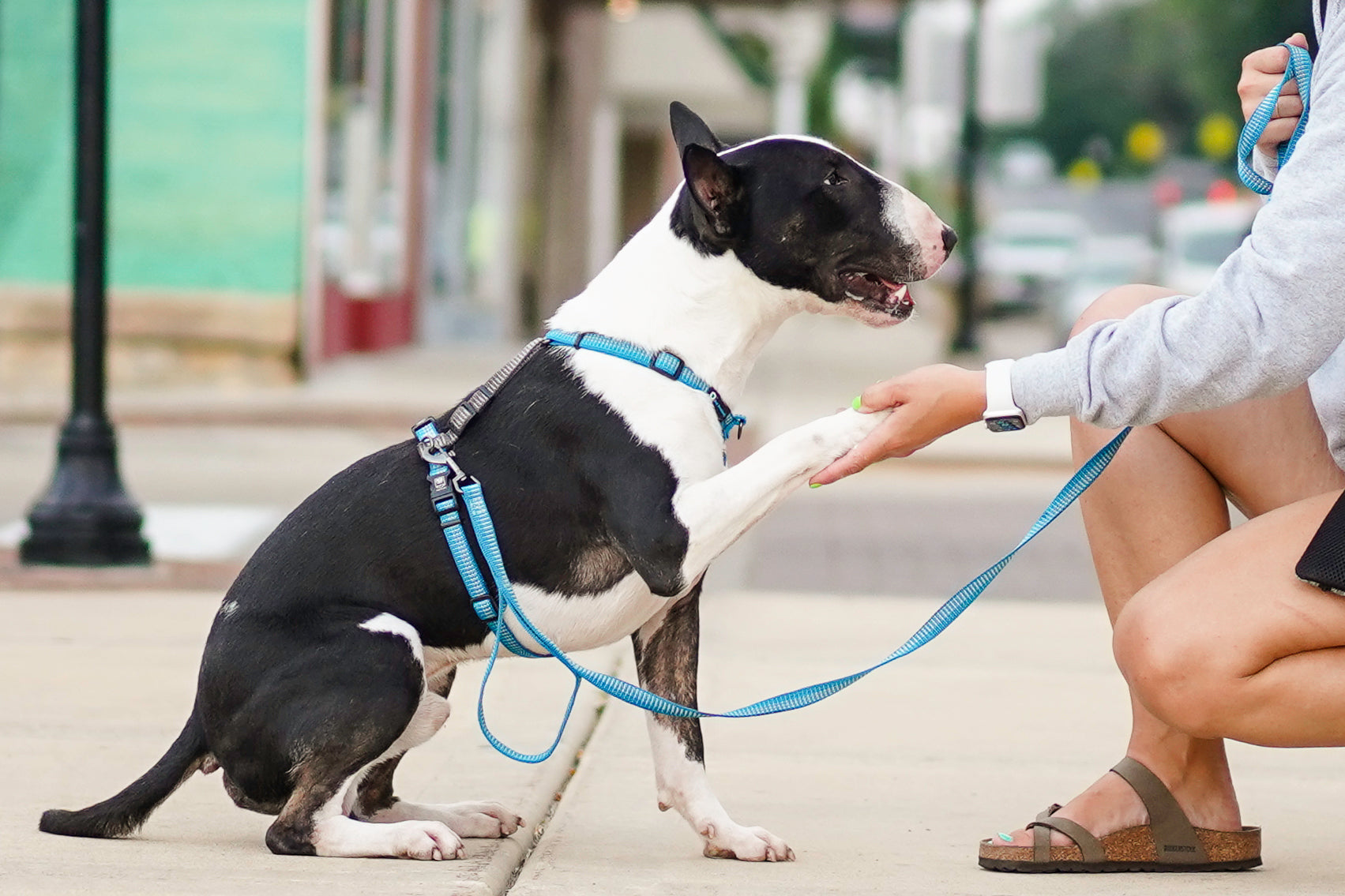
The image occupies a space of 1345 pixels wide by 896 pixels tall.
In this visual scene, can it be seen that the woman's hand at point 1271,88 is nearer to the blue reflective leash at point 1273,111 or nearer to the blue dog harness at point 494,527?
the blue reflective leash at point 1273,111

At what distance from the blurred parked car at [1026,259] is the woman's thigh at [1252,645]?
28495 millimetres

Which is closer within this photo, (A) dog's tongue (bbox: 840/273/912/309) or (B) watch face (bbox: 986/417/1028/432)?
(B) watch face (bbox: 986/417/1028/432)

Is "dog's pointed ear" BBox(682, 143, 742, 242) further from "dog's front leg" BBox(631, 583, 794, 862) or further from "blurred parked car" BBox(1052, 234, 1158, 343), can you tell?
"blurred parked car" BBox(1052, 234, 1158, 343)

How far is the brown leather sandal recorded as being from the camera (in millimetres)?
3453

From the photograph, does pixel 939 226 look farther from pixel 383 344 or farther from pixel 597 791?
pixel 383 344

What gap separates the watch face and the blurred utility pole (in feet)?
55.9

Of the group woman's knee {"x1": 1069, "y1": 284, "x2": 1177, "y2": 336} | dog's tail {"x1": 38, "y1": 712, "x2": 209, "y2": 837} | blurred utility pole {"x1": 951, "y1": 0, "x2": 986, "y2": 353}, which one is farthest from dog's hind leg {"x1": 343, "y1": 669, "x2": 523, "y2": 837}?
blurred utility pole {"x1": 951, "y1": 0, "x2": 986, "y2": 353}

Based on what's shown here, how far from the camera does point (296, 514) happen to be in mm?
3537

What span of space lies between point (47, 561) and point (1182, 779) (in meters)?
4.60

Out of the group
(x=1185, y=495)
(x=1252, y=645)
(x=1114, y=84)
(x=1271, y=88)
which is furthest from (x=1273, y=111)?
(x=1114, y=84)

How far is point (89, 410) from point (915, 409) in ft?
14.9

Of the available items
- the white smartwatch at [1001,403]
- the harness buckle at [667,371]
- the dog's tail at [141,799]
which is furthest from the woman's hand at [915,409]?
the dog's tail at [141,799]

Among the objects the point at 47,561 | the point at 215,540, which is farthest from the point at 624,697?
the point at 215,540

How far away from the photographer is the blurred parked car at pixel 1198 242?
61.6 feet
